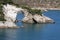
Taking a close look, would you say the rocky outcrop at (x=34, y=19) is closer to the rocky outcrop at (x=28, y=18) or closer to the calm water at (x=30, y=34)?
the rocky outcrop at (x=28, y=18)

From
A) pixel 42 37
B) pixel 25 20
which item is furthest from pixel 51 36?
pixel 25 20

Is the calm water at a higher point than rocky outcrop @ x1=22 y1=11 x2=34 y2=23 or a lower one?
higher

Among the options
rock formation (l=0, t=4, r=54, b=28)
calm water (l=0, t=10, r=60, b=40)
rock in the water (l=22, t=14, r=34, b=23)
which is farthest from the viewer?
rock in the water (l=22, t=14, r=34, b=23)

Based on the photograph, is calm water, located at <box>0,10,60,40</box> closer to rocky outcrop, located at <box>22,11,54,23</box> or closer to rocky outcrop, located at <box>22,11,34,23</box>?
rocky outcrop, located at <box>22,11,54,23</box>

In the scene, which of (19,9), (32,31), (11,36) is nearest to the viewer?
(11,36)

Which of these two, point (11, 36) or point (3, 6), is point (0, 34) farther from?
point (3, 6)

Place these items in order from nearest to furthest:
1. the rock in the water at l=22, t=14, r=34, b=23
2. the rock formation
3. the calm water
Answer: the calm water < the rock formation < the rock in the water at l=22, t=14, r=34, b=23

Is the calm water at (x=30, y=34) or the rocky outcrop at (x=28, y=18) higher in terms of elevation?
the calm water at (x=30, y=34)

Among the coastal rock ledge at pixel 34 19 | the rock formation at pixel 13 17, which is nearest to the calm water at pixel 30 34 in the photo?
the rock formation at pixel 13 17

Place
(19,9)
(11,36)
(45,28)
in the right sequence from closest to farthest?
(11,36), (45,28), (19,9)

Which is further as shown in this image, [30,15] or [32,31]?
[30,15]

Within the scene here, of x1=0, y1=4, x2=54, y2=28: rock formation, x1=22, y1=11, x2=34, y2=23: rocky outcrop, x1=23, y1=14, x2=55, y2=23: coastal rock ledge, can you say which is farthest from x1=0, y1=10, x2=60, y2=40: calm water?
x1=22, y1=11, x2=34, y2=23: rocky outcrop
